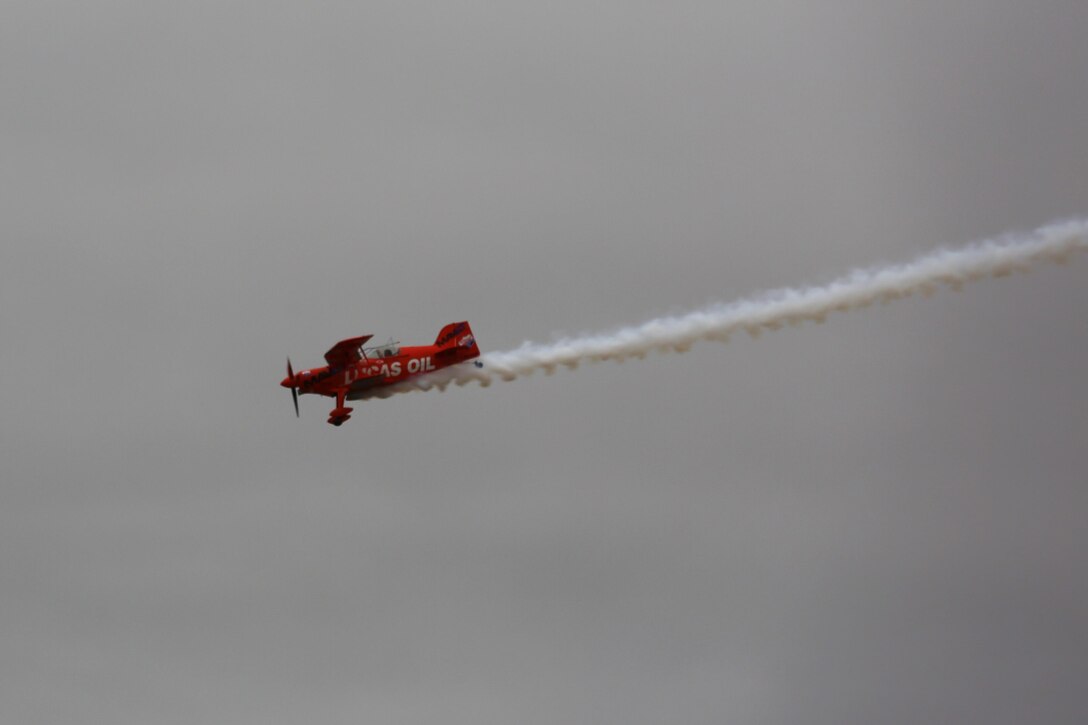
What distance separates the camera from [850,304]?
64000 millimetres

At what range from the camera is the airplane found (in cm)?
6900

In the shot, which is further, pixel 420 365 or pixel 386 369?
pixel 420 365

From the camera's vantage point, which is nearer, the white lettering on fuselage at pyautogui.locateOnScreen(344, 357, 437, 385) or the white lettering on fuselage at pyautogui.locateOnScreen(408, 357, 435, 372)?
the white lettering on fuselage at pyautogui.locateOnScreen(344, 357, 437, 385)

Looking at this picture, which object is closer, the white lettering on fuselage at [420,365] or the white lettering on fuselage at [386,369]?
the white lettering on fuselage at [386,369]

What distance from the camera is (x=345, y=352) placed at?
68.9 metres

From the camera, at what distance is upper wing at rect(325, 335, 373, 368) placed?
68.2 metres

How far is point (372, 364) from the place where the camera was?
6950cm

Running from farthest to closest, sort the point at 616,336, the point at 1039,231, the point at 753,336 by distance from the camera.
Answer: the point at 616,336 < the point at 753,336 < the point at 1039,231

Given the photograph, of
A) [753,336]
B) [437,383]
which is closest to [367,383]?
[437,383]

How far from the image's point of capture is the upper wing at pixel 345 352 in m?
68.2

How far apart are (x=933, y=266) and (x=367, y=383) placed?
20640 millimetres

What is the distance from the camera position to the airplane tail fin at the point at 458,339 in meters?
70.6

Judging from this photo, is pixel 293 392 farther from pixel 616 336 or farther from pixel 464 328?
pixel 616 336

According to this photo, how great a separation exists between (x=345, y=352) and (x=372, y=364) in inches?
46.9
